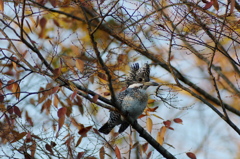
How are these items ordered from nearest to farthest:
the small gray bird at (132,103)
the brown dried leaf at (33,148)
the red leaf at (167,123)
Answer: the brown dried leaf at (33,148)
the red leaf at (167,123)
the small gray bird at (132,103)

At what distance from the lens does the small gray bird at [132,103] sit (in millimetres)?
4742

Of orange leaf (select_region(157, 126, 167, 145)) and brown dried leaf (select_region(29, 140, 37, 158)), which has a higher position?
brown dried leaf (select_region(29, 140, 37, 158))

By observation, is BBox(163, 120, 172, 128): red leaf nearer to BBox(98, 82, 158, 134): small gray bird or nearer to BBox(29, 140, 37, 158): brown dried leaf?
BBox(98, 82, 158, 134): small gray bird

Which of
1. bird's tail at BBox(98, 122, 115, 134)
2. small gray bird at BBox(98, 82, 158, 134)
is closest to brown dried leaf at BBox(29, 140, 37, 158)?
small gray bird at BBox(98, 82, 158, 134)

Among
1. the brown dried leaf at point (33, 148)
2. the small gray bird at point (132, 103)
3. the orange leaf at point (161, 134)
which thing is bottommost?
the orange leaf at point (161, 134)

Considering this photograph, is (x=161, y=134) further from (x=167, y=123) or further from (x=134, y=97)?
(x=134, y=97)

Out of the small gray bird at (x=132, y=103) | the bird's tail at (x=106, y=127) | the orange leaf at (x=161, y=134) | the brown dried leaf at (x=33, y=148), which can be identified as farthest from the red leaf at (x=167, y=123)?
the bird's tail at (x=106, y=127)

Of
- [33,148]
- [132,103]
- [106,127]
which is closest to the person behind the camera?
[33,148]

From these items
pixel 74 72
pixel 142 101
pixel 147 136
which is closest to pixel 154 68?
pixel 142 101

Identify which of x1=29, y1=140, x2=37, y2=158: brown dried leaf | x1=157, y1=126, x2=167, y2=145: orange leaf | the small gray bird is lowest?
x1=157, y1=126, x2=167, y2=145: orange leaf

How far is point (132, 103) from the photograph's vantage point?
4781mm

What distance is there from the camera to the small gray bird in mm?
4742

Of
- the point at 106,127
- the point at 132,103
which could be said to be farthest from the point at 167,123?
the point at 106,127

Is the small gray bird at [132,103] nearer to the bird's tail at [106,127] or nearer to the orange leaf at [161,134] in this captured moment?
the bird's tail at [106,127]
